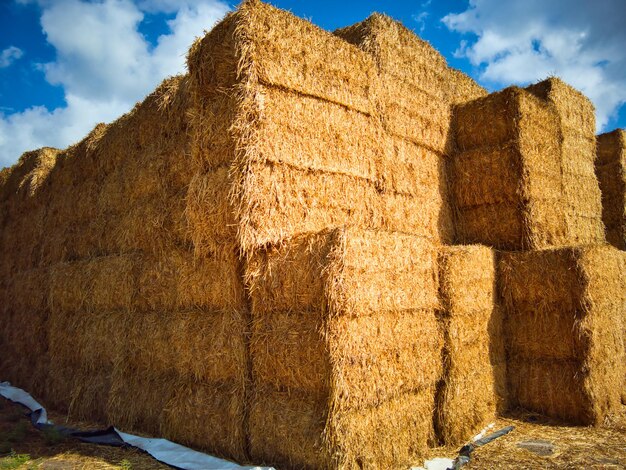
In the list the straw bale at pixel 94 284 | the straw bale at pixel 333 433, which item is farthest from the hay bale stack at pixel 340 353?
the straw bale at pixel 94 284

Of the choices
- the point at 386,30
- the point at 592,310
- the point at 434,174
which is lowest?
the point at 592,310

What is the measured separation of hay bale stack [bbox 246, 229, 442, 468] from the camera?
4371 millimetres

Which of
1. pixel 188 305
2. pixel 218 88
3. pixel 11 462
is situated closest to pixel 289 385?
pixel 188 305

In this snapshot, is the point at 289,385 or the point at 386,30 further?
the point at 386,30

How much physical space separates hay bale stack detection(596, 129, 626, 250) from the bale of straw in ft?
8.06

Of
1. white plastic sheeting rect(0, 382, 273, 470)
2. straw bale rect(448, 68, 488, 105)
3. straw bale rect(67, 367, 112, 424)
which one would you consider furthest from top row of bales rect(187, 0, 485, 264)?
straw bale rect(67, 367, 112, 424)

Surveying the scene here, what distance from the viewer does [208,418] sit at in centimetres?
528

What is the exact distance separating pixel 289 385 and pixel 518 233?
4581 millimetres

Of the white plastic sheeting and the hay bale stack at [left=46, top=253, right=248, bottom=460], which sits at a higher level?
the hay bale stack at [left=46, top=253, right=248, bottom=460]

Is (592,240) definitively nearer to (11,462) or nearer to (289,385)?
(289,385)

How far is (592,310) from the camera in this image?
6406 mm

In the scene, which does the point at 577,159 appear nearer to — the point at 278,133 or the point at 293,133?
the point at 293,133

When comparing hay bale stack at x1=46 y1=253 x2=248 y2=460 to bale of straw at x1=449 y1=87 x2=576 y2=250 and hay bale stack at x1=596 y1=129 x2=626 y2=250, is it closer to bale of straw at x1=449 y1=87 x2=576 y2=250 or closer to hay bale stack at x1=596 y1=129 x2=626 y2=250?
bale of straw at x1=449 y1=87 x2=576 y2=250

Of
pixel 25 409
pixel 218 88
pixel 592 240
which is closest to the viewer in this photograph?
pixel 218 88
